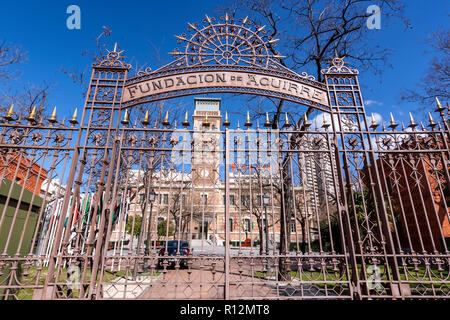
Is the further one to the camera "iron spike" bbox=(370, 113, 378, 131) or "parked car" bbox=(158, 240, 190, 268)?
"iron spike" bbox=(370, 113, 378, 131)

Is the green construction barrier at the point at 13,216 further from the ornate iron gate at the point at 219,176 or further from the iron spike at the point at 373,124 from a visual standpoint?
the iron spike at the point at 373,124

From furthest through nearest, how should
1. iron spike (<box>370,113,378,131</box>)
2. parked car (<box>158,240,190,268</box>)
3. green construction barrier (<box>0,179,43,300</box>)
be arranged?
iron spike (<box>370,113,378,131</box>) → green construction barrier (<box>0,179,43,300</box>) → parked car (<box>158,240,190,268</box>)

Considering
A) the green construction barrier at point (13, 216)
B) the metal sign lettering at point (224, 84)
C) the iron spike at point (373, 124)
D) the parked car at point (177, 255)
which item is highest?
the metal sign lettering at point (224, 84)

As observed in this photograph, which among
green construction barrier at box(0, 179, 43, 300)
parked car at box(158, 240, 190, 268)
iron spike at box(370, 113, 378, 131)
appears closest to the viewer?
parked car at box(158, 240, 190, 268)

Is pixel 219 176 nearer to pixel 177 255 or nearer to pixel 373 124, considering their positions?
pixel 177 255

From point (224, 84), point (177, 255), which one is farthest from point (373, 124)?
point (177, 255)

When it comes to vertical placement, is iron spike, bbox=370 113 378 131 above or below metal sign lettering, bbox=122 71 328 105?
below

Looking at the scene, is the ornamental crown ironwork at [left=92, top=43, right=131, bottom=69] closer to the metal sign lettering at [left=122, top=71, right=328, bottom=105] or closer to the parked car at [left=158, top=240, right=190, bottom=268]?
the metal sign lettering at [left=122, top=71, right=328, bottom=105]

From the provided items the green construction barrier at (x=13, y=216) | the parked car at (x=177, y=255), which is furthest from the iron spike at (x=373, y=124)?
the green construction barrier at (x=13, y=216)

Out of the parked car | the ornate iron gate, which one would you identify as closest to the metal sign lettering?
the ornate iron gate

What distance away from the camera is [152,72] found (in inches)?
221
